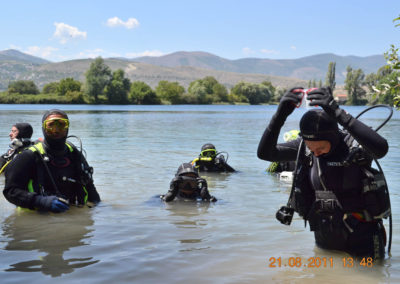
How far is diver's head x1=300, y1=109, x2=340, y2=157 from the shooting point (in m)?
3.67

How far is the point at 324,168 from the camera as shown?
386cm

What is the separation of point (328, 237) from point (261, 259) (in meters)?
1.05

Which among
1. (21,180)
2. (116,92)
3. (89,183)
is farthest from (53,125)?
(116,92)

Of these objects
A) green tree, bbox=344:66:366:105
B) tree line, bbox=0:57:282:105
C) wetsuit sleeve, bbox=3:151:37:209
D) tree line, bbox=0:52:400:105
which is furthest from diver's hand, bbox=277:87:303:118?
green tree, bbox=344:66:366:105

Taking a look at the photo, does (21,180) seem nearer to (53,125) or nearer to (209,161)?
(53,125)

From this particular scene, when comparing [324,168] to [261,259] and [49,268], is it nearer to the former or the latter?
[261,259]

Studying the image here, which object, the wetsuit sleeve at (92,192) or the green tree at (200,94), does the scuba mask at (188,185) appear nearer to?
the wetsuit sleeve at (92,192)

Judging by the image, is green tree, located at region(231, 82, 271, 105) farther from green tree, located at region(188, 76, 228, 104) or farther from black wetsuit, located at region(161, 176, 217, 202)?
black wetsuit, located at region(161, 176, 217, 202)

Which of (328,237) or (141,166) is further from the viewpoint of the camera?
(141,166)

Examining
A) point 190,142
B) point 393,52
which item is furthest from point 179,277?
point 190,142

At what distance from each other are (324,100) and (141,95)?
107421 millimetres

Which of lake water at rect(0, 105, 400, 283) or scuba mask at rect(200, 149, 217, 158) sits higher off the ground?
scuba mask at rect(200, 149, 217, 158)

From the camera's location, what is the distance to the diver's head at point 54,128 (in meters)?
5.47

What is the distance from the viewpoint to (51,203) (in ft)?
16.8
